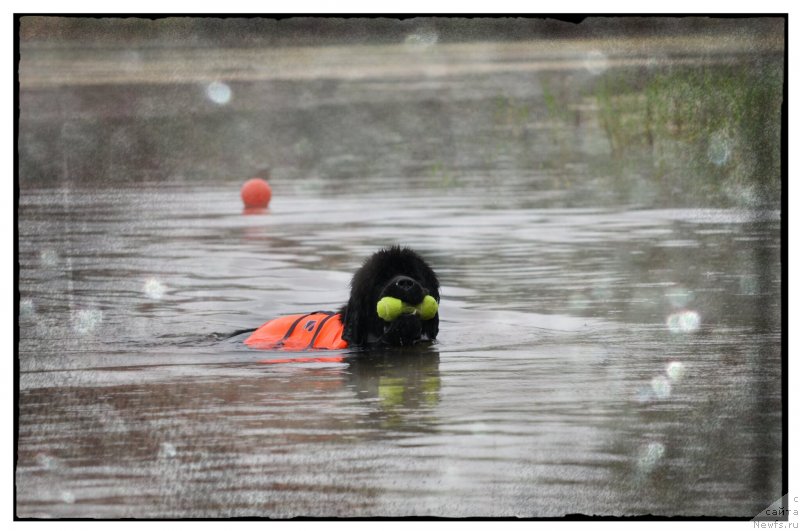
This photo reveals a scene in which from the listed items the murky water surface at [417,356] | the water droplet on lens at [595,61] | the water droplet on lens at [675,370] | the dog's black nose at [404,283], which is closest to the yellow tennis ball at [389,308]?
the dog's black nose at [404,283]

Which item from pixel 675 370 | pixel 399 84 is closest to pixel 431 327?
pixel 399 84

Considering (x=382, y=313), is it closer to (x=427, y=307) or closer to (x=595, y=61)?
(x=427, y=307)

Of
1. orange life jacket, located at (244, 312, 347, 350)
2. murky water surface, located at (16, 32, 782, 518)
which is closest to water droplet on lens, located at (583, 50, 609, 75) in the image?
murky water surface, located at (16, 32, 782, 518)

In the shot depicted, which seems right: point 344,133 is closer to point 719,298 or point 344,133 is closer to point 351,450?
point 719,298

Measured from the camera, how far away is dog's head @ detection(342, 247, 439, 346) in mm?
9242

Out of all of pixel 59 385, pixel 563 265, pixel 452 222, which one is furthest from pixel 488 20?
pixel 452 222

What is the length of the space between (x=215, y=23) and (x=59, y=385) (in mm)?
2259

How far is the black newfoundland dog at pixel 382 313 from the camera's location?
9.27 meters

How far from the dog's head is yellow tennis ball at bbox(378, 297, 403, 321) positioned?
1.1 inches

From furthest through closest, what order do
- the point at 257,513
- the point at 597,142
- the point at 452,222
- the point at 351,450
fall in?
the point at 452,222
the point at 597,142
the point at 351,450
the point at 257,513

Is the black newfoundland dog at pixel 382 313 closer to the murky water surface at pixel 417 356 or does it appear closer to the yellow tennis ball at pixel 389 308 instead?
the yellow tennis ball at pixel 389 308

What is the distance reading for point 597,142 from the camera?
1184 centimetres

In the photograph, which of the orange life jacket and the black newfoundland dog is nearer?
the black newfoundland dog

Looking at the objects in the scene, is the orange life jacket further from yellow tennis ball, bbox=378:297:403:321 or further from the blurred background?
the blurred background
